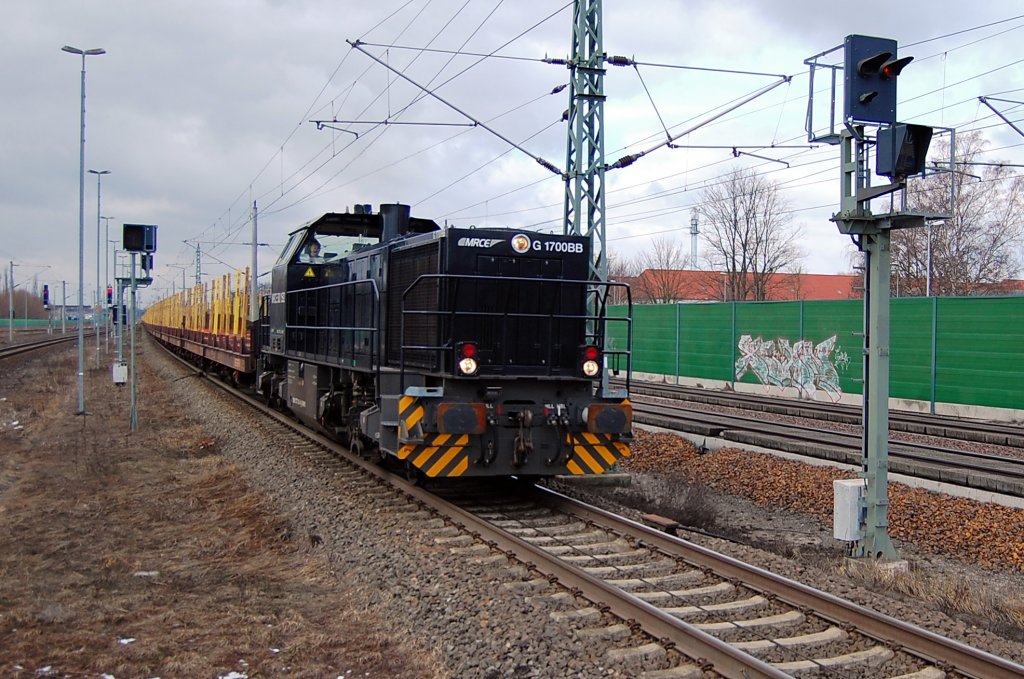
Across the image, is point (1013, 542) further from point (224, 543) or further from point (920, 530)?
point (224, 543)

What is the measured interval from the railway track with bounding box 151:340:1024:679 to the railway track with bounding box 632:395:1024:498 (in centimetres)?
482

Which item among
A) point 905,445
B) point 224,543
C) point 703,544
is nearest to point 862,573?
point 703,544

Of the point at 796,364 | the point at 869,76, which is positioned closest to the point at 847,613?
the point at 869,76

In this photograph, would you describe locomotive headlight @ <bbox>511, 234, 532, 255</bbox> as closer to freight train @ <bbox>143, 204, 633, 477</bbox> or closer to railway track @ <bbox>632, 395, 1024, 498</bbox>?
freight train @ <bbox>143, 204, 633, 477</bbox>

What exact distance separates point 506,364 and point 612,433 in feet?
4.21

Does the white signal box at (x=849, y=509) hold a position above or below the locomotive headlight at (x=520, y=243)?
below

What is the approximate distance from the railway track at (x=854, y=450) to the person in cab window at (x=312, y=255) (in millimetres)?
6603

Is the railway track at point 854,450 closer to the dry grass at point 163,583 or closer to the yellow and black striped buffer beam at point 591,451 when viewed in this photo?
the yellow and black striped buffer beam at point 591,451

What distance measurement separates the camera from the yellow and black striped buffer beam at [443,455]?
7.61 metres

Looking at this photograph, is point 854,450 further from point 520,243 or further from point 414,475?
point 414,475

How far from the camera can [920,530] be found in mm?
8672

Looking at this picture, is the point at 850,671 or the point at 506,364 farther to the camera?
the point at 506,364

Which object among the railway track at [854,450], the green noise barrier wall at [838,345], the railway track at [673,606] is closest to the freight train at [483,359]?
the railway track at [673,606]

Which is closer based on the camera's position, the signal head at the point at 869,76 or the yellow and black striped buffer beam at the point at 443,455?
the signal head at the point at 869,76
